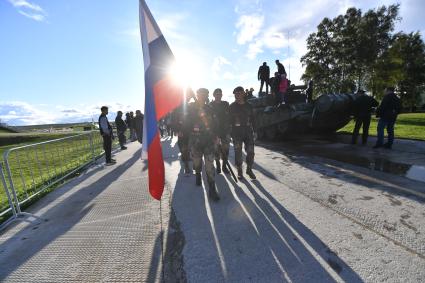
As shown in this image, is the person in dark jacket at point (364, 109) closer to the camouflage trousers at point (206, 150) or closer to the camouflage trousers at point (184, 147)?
the camouflage trousers at point (184, 147)

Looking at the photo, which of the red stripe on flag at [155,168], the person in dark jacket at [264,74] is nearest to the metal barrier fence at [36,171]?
the red stripe on flag at [155,168]

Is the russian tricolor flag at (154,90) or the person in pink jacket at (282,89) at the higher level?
the person in pink jacket at (282,89)

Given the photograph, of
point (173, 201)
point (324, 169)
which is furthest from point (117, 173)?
point (324, 169)

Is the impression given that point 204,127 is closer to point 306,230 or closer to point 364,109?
point 306,230

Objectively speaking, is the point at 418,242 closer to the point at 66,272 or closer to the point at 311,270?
the point at 311,270

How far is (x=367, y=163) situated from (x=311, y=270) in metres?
4.39

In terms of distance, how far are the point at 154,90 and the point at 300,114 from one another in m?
6.98

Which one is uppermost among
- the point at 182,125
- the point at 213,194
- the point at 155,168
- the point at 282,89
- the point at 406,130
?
the point at 282,89

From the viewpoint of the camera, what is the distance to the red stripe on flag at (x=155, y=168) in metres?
3.04

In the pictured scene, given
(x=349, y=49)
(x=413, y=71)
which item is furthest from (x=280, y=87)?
(x=413, y=71)

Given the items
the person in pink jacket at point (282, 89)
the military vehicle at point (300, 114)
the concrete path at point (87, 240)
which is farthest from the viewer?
the person in pink jacket at point (282, 89)

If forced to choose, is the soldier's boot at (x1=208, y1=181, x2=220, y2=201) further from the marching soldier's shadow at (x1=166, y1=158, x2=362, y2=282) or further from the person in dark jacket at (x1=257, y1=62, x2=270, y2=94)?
the person in dark jacket at (x1=257, y1=62, x2=270, y2=94)

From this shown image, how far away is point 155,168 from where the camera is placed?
3059 mm

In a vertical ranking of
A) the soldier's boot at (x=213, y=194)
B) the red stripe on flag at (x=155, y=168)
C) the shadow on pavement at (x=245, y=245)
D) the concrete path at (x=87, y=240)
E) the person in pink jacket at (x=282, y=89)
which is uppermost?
the person in pink jacket at (x=282, y=89)
